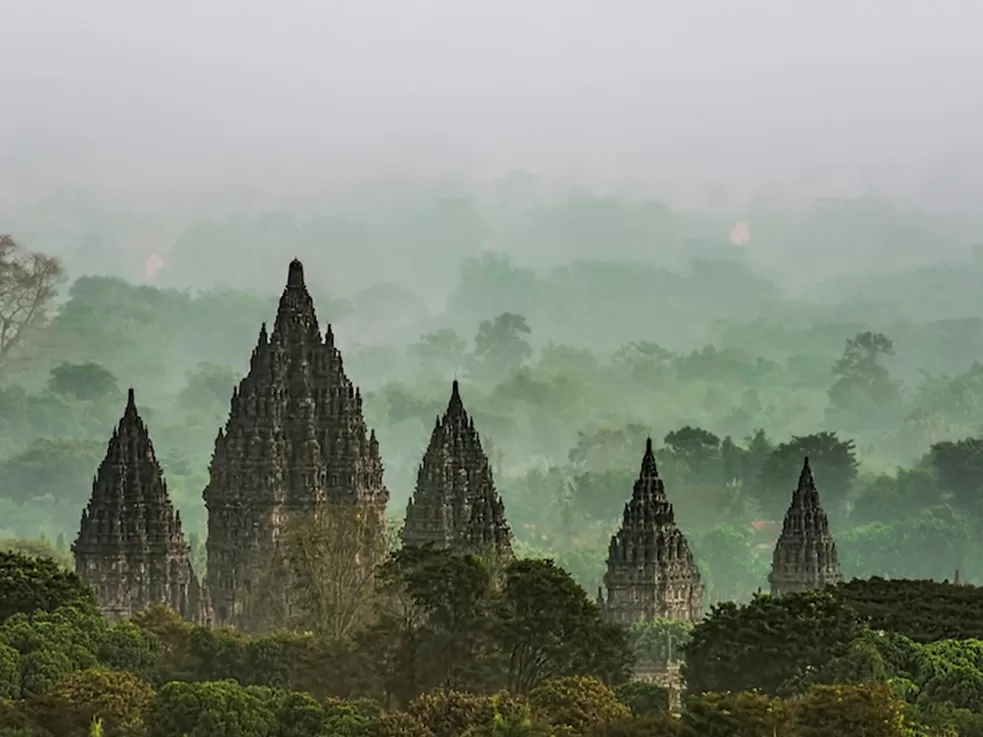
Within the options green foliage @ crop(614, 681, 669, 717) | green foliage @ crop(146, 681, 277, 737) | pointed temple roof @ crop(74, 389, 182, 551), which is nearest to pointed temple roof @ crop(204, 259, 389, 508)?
pointed temple roof @ crop(74, 389, 182, 551)

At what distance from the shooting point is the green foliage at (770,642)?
10538cm

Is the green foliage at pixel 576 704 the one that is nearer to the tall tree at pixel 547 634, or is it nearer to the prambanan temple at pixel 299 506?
the tall tree at pixel 547 634

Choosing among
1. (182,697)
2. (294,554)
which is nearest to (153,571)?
(294,554)

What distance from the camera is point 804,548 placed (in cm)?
15988

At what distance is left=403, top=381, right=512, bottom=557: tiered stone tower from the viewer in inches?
5969

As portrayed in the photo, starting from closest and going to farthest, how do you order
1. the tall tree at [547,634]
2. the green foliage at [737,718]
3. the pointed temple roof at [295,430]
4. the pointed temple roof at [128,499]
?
the green foliage at [737,718], the tall tree at [547,634], the pointed temple roof at [128,499], the pointed temple roof at [295,430]

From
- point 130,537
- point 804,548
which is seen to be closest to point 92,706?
point 130,537

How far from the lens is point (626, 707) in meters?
98.1

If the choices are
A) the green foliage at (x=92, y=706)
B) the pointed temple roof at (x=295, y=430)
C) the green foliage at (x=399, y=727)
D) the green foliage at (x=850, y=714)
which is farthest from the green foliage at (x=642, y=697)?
the pointed temple roof at (x=295, y=430)

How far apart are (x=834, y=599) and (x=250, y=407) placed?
54025 millimetres

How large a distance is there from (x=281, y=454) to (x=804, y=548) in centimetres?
2949

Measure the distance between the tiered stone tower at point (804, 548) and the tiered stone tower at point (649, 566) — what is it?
6.74 meters

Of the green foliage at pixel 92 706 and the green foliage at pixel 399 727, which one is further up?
the green foliage at pixel 92 706

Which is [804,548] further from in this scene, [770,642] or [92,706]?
[92,706]
